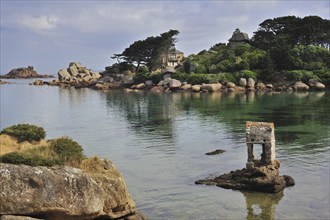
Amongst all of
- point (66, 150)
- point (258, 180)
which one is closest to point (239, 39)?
point (258, 180)

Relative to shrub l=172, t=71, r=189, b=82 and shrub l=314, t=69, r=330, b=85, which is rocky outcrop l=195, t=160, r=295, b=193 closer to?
shrub l=314, t=69, r=330, b=85

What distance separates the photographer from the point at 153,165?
3550 cm

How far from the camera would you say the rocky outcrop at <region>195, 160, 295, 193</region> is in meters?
27.7

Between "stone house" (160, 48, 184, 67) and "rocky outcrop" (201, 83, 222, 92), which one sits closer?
"rocky outcrop" (201, 83, 222, 92)

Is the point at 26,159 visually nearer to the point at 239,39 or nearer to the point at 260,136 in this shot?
the point at 260,136

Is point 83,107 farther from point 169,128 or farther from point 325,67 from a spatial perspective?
point 325,67

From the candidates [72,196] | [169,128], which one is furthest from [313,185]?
[169,128]

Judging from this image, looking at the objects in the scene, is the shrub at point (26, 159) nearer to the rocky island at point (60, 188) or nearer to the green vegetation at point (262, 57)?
the rocky island at point (60, 188)

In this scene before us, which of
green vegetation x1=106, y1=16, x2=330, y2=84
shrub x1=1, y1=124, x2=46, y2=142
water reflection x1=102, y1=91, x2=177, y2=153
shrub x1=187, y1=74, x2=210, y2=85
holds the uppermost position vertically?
green vegetation x1=106, y1=16, x2=330, y2=84

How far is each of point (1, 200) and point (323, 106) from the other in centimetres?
6917

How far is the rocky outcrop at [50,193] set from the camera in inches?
557

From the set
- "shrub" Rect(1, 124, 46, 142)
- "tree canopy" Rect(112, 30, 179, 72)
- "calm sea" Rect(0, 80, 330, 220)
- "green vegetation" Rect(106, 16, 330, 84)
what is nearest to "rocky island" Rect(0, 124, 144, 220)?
"shrub" Rect(1, 124, 46, 142)

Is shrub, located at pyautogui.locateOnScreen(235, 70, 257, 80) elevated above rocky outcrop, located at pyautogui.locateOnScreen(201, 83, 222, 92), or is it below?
above

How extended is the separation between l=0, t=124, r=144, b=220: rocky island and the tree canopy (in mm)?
125934
